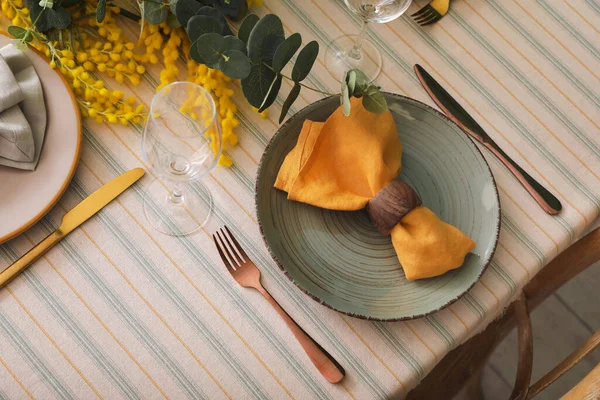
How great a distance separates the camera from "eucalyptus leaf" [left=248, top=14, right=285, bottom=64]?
765mm

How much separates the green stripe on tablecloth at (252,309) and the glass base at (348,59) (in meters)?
0.29

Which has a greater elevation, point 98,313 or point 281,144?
point 281,144

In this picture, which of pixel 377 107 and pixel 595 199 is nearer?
pixel 377 107

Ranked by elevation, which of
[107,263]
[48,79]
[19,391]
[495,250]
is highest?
[495,250]

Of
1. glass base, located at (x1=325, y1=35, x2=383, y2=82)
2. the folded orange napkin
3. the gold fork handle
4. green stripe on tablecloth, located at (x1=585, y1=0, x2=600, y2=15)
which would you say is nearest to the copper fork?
the gold fork handle

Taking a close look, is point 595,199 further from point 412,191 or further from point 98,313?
point 98,313

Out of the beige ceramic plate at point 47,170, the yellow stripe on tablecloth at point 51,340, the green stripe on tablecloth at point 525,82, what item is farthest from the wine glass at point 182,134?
the green stripe on tablecloth at point 525,82

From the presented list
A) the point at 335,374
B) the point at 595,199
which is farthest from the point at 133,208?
the point at 595,199

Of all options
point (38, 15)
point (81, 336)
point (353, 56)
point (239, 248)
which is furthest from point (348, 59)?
point (81, 336)

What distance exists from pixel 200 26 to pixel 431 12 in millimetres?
392

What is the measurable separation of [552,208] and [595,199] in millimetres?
77

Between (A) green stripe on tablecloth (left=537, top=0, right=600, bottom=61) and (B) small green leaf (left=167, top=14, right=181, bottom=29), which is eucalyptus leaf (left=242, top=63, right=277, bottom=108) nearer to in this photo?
(B) small green leaf (left=167, top=14, right=181, bottom=29)

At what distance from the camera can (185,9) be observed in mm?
812

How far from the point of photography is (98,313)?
0.79m
